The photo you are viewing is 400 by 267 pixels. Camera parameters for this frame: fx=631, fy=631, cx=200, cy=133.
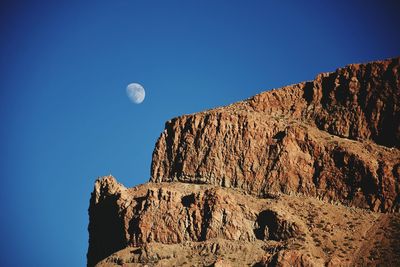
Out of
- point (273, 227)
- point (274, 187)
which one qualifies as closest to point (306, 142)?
point (274, 187)

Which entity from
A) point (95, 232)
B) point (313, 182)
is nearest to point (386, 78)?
point (313, 182)

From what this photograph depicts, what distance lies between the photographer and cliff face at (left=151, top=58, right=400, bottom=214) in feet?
377

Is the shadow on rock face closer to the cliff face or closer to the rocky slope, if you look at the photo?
the rocky slope

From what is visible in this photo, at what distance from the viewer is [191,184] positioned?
407 feet

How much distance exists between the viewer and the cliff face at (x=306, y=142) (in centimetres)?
11500

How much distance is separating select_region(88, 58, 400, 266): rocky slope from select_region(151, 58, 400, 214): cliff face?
0.68 feet

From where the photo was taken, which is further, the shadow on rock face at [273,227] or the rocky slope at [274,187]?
the shadow on rock face at [273,227]

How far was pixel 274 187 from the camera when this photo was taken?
390ft

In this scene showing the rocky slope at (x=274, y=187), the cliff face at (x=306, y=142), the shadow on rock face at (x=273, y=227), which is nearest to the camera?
the rocky slope at (x=274, y=187)

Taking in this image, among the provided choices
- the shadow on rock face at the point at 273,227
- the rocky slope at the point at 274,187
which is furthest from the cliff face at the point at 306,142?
the shadow on rock face at the point at 273,227

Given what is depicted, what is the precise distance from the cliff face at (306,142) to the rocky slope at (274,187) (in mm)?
207

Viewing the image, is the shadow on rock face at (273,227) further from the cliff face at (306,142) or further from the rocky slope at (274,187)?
the cliff face at (306,142)

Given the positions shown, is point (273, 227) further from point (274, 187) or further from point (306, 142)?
point (306, 142)

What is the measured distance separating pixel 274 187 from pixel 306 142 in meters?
11.0
